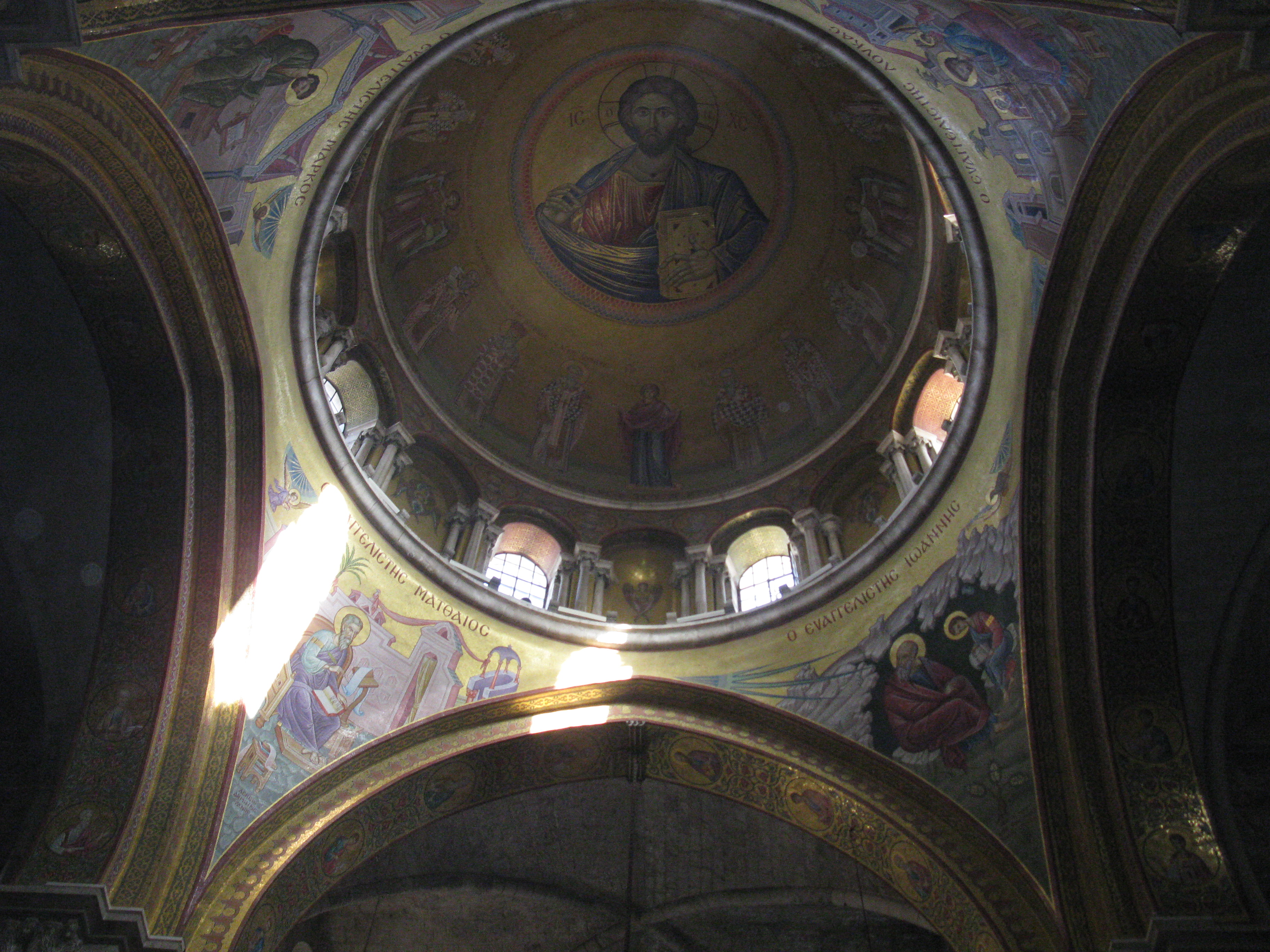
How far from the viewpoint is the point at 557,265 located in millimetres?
18422

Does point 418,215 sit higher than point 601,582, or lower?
higher

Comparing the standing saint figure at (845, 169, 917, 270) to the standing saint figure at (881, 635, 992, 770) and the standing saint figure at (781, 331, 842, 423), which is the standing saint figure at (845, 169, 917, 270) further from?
the standing saint figure at (881, 635, 992, 770)

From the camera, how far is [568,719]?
1203 centimetres

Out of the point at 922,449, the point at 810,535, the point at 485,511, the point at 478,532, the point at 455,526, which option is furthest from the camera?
the point at 485,511

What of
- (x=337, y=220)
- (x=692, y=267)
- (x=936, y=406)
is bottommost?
(x=936, y=406)

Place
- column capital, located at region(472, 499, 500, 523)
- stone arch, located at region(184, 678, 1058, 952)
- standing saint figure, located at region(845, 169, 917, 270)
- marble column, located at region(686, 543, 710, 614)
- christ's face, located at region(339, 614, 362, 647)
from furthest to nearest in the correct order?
1. standing saint figure, located at region(845, 169, 917, 270)
2. column capital, located at region(472, 499, 500, 523)
3. marble column, located at region(686, 543, 710, 614)
4. christ's face, located at region(339, 614, 362, 647)
5. stone arch, located at region(184, 678, 1058, 952)

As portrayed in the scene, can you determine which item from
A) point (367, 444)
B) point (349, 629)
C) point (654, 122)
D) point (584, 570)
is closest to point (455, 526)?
point (367, 444)

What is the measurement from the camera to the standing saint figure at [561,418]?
17.0 meters

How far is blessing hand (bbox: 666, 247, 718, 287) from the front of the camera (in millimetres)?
18406

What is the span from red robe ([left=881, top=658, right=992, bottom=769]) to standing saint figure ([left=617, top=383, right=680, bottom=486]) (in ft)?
21.3

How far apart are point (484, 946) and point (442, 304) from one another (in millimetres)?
10014

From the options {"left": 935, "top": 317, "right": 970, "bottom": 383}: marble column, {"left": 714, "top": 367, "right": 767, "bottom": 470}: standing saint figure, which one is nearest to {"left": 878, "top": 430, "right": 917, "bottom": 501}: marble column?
{"left": 935, "top": 317, "right": 970, "bottom": 383}: marble column

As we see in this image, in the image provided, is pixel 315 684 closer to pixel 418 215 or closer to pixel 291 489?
pixel 291 489

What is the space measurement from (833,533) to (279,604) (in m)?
7.69
